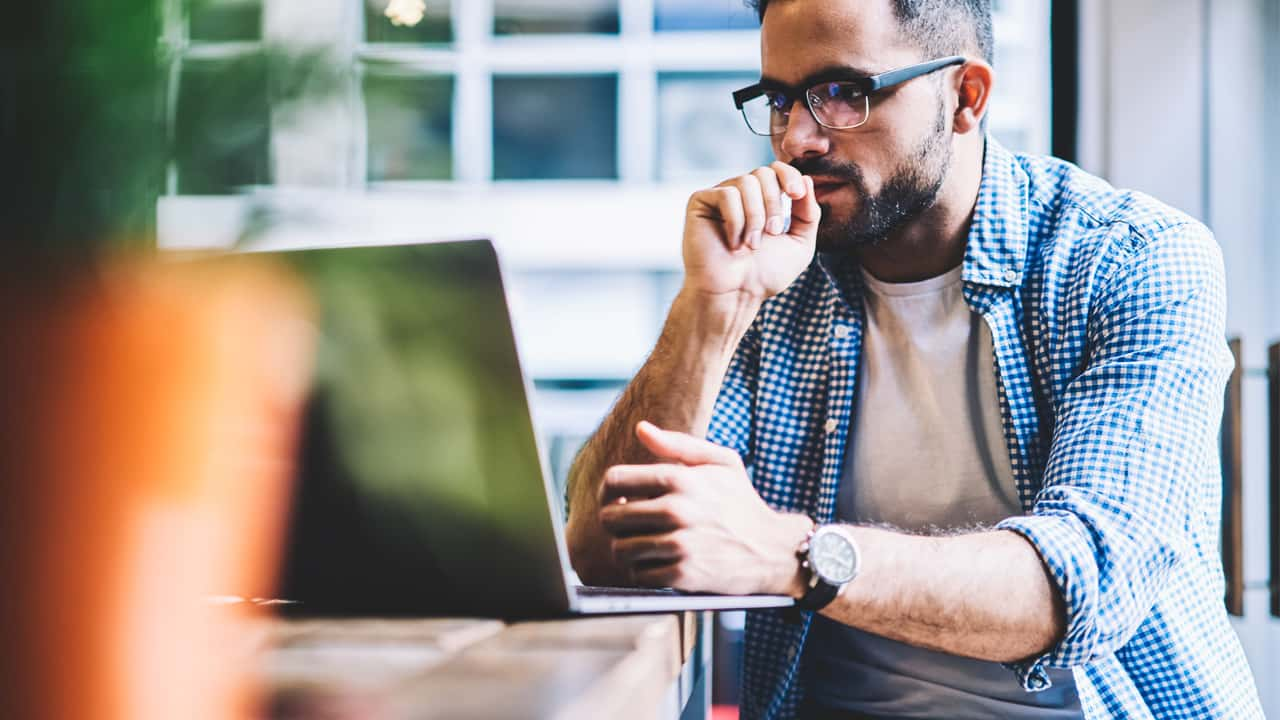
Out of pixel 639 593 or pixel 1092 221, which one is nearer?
pixel 639 593

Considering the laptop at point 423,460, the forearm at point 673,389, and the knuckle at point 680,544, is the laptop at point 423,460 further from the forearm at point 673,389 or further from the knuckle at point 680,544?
the forearm at point 673,389

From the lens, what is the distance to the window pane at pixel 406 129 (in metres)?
0.26

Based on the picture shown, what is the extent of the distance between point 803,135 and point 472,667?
1026 mm

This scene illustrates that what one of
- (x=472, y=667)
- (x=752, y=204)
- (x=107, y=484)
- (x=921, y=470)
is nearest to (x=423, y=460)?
(x=472, y=667)

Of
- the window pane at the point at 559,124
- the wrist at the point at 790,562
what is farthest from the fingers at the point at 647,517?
the window pane at the point at 559,124

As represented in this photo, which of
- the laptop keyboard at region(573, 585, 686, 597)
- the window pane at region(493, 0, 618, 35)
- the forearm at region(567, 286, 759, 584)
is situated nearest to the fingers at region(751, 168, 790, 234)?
the forearm at region(567, 286, 759, 584)

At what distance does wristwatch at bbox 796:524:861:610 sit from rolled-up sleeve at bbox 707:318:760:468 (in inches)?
21.9

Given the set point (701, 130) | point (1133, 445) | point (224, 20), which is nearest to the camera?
point (224, 20)

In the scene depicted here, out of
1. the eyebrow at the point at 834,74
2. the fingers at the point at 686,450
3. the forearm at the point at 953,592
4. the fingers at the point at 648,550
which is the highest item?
the eyebrow at the point at 834,74

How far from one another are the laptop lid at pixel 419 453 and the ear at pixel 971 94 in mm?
1053

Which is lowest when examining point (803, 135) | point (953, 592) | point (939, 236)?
point (953, 592)

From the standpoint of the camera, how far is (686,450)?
832 mm

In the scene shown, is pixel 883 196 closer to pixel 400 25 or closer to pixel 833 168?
pixel 833 168

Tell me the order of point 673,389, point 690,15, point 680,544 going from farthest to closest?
point 690,15, point 673,389, point 680,544
